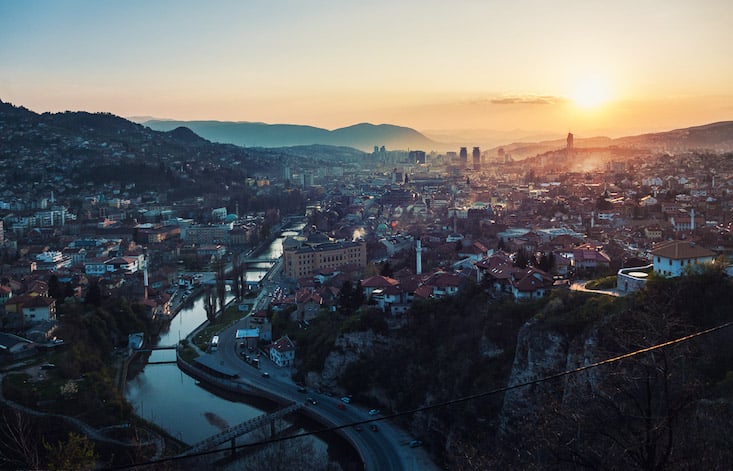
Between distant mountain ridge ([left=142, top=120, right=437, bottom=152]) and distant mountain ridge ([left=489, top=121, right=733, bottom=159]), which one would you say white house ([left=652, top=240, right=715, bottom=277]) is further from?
distant mountain ridge ([left=142, top=120, right=437, bottom=152])

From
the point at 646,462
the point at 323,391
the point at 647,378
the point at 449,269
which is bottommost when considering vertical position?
the point at 323,391

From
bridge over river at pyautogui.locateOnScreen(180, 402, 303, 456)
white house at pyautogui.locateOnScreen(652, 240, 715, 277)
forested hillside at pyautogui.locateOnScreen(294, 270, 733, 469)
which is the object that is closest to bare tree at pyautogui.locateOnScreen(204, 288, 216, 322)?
forested hillside at pyautogui.locateOnScreen(294, 270, 733, 469)

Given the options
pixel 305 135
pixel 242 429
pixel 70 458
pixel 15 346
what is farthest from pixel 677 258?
pixel 305 135

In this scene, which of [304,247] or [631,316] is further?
[304,247]

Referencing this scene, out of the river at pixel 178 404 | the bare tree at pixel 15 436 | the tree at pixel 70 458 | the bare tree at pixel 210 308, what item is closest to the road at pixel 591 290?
the river at pixel 178 404

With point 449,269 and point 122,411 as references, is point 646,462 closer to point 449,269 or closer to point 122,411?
point 122,411

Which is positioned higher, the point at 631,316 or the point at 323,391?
the point at 631,316

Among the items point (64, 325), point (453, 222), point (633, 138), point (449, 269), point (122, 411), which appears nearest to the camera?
point (122, 411)

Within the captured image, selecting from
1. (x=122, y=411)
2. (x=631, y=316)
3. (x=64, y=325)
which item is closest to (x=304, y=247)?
(x=64, y=325)
